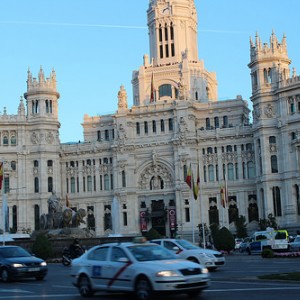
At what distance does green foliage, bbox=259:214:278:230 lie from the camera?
8200 centimetres

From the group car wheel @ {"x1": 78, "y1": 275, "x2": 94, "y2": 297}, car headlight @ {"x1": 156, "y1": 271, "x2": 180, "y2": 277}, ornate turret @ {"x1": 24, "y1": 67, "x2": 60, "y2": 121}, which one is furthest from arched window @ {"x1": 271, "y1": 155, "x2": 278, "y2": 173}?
car headlight @ {"x1": 156, "y1": 271, "x2": 180, "y2": 277}

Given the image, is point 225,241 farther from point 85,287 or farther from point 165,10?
point 165,10

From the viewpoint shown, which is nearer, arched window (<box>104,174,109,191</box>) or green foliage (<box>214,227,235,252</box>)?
green foliage (<box>214,227,235,252</box>)

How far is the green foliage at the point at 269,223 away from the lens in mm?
82000

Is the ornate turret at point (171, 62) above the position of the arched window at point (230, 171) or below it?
above

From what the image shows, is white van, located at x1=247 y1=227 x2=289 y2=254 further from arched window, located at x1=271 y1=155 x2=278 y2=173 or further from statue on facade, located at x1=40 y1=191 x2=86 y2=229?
arched window, located at x1=271 y1=155 x2=278 y2=173

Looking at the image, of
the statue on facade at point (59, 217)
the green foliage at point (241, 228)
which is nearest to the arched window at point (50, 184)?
the green foliage at point (241, 228)

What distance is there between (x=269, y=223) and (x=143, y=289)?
66.0 metres

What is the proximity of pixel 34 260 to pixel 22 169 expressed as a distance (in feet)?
241

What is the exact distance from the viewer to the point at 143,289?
18438 mm

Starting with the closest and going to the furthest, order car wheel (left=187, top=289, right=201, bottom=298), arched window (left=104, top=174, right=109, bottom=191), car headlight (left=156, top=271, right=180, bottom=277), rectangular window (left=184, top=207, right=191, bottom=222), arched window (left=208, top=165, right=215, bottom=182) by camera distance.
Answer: car headlight (left=156, top=271, right=180, bottom=277)
car wheel (left=187, top=289, right=201, bottom=298)
rectangular window (left=184, top=207, right=191, bottom=222)
arched window (left=208, top=165, right=215, bottom=182)
arched window (left=104, top=174, right=109, bottom=191)

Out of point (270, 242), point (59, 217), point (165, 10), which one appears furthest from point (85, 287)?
point (165, 10)

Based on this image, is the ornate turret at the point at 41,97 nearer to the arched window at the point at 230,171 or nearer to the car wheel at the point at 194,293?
the arched window at the point at 230,171

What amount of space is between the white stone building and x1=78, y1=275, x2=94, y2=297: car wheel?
68.4 m
